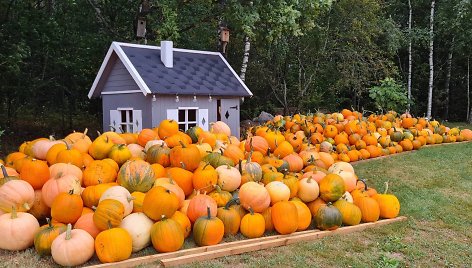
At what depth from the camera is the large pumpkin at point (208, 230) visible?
4281mm

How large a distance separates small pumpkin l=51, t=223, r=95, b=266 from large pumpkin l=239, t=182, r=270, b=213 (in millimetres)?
1662

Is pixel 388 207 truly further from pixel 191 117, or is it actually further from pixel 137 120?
pixel 137 120

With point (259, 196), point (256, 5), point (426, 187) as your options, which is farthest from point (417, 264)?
point (256, 5)

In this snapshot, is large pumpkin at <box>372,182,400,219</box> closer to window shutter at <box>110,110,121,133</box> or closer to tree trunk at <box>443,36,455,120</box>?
window shutter at <box>110,110,121,133</box>

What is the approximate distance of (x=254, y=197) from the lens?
4.78 m

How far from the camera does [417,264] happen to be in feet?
13.5

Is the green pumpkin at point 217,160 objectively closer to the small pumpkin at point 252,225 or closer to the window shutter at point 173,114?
the small pumpkin at point 252,225

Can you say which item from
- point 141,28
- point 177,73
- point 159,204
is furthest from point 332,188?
point 141,28

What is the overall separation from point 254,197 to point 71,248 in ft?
6.32

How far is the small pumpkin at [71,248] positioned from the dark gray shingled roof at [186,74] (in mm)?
4907

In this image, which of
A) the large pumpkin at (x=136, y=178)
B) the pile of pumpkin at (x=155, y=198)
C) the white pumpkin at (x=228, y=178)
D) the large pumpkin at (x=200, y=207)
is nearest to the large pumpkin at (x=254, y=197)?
the pile of pumpkin at (x=155, y=198)

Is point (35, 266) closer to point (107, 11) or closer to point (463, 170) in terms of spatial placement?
point (463, 170)

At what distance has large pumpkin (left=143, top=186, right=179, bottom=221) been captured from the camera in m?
4.23

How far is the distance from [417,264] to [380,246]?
0.49 metres
